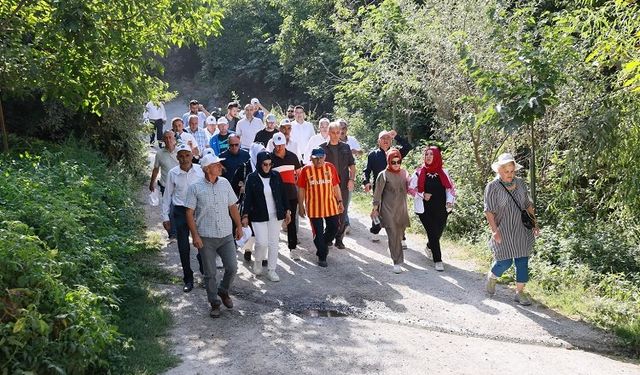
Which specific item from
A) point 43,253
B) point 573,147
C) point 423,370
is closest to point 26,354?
point 43,253

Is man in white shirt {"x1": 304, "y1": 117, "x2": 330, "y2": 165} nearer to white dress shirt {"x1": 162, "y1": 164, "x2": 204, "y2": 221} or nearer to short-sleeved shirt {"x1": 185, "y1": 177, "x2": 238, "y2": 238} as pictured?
white dress shirt {"x1": 162, "y1": 164, "x2": 204, "y2": 221}

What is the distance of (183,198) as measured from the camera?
8.12 metres

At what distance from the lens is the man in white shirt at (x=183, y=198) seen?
7.93 metres

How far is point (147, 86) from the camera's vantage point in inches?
418

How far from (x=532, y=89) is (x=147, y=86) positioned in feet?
19.8

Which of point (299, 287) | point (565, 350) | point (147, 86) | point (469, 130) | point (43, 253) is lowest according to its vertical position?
point (565, 350)

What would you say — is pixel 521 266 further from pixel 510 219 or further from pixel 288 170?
pixel 288 170

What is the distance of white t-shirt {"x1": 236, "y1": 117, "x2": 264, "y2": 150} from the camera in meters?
12.4

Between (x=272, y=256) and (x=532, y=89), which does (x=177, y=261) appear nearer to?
(x=272, y=256)

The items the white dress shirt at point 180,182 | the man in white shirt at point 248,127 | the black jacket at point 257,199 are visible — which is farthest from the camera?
the man in white shirt at point 248,127

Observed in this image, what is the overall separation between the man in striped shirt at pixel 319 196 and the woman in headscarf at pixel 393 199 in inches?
24.0

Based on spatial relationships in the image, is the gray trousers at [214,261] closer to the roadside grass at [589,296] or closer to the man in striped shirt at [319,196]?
the man in striped shirt at [319,196]

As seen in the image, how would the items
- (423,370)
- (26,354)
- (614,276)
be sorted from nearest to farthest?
(26,354), (423,370), (614,276)

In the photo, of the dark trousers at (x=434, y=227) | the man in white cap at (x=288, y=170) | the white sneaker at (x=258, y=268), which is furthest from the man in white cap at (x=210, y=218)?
the dark trousers at (x=434, y=227)
